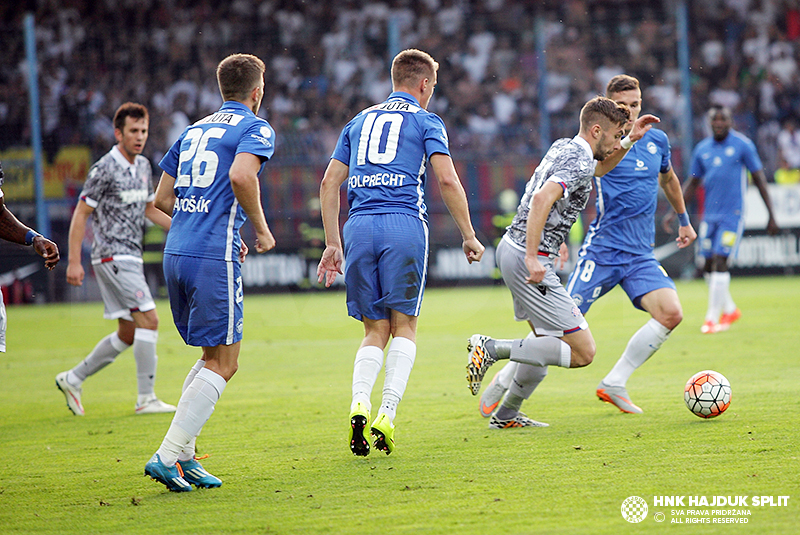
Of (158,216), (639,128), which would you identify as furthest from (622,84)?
(158,216)

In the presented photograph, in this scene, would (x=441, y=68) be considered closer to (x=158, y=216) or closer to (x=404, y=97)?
(x=158, y=216)

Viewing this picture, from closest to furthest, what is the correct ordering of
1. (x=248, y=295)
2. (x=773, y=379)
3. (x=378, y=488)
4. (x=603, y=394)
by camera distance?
(x=378, y=488)
(x=603, y=394)
(x=773, y=379)
(x=248, y=295)

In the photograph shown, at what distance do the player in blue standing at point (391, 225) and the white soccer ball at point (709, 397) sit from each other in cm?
170

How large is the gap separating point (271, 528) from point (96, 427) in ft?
10.4

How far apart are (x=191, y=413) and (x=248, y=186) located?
44.8 inches

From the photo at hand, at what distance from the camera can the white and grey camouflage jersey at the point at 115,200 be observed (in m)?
6.94

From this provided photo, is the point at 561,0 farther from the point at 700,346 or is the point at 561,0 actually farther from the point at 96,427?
the point at 96,427

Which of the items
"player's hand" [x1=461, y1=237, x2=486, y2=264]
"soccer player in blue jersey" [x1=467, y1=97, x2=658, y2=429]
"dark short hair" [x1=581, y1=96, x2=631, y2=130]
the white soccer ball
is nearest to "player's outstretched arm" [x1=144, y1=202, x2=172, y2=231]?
"player's hand" [x1=461, y1=237, x2=486, y2=264]

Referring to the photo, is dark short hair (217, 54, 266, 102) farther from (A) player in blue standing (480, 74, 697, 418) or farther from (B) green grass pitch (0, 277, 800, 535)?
(A) player in blue standing (480, 74, 697, 418)

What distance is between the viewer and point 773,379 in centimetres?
686

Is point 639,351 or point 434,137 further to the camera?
point 639,351

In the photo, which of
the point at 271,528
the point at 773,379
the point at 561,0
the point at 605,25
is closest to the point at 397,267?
the point at 271,528

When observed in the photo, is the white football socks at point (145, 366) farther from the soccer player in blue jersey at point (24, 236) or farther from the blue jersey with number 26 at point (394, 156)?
the blue jersey with number 26 at point (394, 156)

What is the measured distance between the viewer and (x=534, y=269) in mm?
4824
